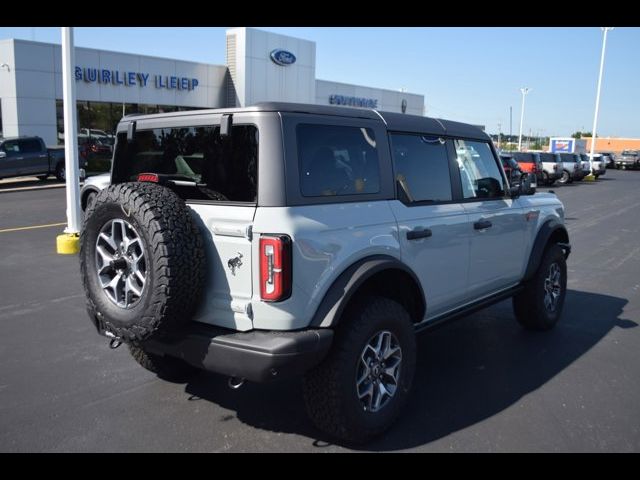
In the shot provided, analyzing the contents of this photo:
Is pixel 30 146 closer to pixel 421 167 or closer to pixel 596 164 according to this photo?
pixel 421 167

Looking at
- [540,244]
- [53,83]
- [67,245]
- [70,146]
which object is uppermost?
[53,83]

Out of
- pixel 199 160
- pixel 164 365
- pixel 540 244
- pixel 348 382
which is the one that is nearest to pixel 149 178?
pixel 199 160

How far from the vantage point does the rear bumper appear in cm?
298

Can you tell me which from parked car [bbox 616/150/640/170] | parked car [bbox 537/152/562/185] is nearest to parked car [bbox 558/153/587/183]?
parked car [bbox 537/152/562/185]

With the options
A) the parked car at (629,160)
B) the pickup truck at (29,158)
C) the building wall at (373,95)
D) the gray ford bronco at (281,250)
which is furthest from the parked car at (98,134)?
the parked car at (629,160)

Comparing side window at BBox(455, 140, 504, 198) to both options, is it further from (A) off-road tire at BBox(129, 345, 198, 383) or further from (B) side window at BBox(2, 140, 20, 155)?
(B) side window at BBox(2, 140, 20, 155)

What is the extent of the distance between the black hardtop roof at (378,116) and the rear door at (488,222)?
0.12m

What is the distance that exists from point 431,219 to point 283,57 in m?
30.1

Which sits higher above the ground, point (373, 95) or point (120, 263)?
point (373, 95)

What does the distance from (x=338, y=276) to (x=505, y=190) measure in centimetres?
238

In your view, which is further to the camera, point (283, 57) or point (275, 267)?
point (283, 57)

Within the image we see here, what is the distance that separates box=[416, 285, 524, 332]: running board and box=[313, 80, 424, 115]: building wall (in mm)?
28446

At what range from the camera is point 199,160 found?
3.52 metres
